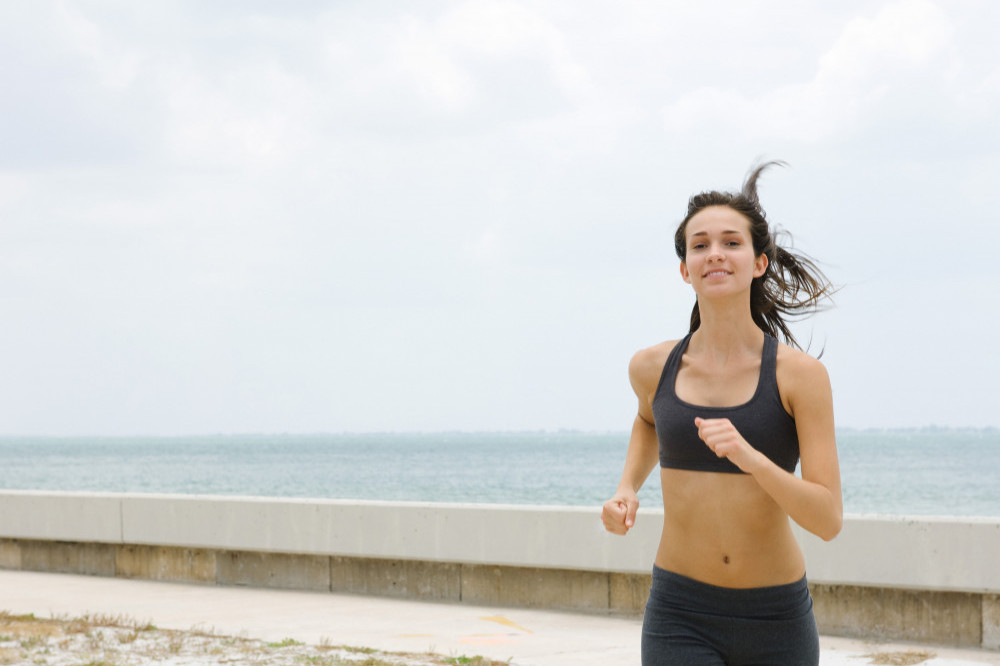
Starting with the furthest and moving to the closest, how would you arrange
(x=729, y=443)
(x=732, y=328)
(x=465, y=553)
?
(x=465, y=553), (x=732, y=328), (x=729, y=443)

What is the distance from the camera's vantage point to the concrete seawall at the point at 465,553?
8.33m

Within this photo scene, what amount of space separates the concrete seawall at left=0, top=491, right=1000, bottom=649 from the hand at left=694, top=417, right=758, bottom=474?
5.96 metres

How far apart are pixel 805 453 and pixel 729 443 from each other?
A: 34 cm

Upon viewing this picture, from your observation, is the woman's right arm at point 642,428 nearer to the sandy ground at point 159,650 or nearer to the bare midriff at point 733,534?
the bare midriff at point 733,534

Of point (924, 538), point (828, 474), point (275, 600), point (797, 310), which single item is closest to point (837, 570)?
point (924, 538)

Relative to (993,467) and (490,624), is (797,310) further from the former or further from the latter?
(993,467)

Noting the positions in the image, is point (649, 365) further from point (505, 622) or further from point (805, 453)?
point (505, 622)

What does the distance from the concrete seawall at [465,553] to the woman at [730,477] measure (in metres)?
5.49

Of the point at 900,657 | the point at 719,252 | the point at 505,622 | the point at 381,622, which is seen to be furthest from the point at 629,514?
the point at 381,622

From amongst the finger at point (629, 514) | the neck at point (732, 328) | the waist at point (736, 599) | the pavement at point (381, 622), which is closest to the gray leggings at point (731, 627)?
the waist at point (736, 599)

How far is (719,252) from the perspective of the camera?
320 cm

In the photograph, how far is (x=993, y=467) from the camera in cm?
9462

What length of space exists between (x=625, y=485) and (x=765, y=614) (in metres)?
0.49

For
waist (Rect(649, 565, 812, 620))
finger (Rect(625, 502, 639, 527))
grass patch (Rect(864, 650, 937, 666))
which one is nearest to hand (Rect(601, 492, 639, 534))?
finger (Rect(625, 502, 639, 527))
